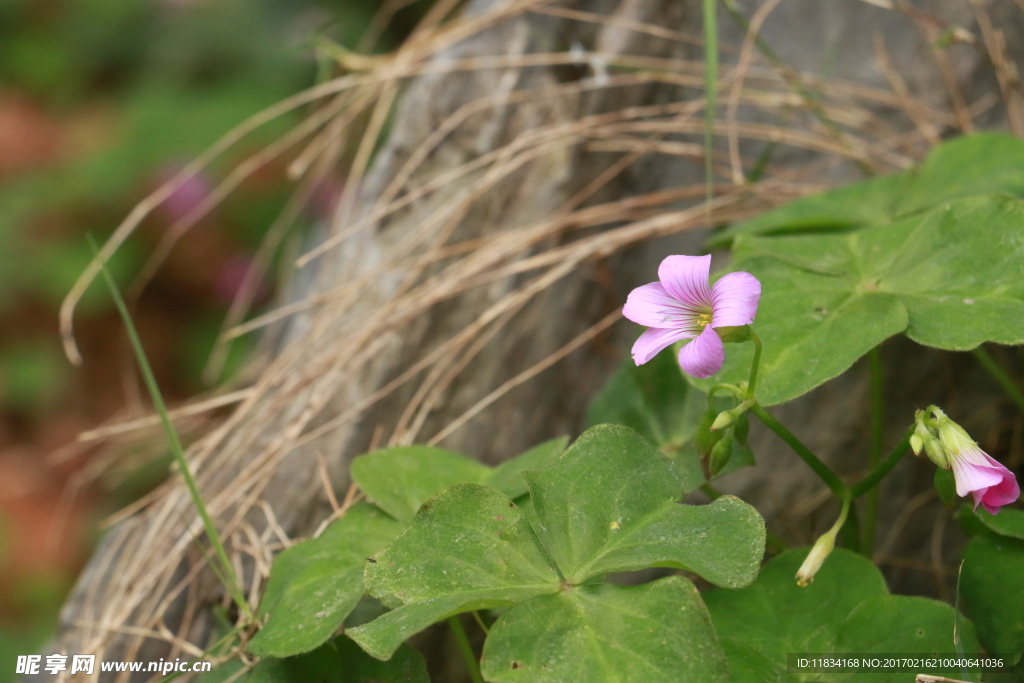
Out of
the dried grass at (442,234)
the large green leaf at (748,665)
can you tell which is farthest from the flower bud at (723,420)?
the dried grass at (442,234)

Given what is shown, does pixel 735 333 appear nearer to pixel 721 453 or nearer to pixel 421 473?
pixel 721 453

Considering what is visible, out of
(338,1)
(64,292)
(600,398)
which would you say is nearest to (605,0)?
(600,398)

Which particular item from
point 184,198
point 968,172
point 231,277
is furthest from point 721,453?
point 184,198

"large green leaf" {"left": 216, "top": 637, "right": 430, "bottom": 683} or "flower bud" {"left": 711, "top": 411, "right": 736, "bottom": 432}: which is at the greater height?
"flower bud" {"left": 711, "top": 411, "right": 736, "bottom": 432}

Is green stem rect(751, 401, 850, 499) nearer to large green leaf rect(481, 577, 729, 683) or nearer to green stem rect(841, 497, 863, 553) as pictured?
green stem rect(841, 497, 863, 553)

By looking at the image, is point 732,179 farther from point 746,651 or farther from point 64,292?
point 64,292

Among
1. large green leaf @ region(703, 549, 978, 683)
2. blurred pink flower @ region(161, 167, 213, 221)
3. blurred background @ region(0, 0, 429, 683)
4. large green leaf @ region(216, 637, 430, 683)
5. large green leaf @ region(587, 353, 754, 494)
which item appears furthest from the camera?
blurred pink flower @ region(161, 167, 213, 221)

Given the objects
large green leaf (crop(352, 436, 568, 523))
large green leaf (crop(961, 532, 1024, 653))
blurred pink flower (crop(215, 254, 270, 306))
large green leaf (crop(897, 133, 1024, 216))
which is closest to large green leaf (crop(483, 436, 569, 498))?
large green leaf (crop(352, 436, 568, 523))
